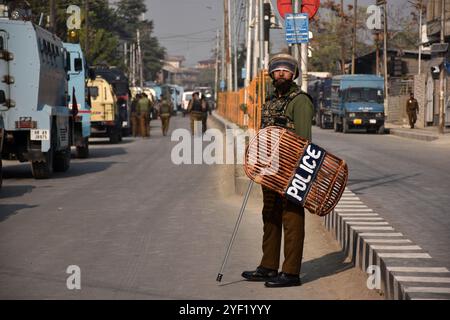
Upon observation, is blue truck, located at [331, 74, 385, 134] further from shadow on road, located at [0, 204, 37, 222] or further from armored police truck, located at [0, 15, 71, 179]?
shadow on road, located at [0, 204, 37, 222]

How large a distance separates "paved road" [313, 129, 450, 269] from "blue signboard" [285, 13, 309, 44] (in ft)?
8.02

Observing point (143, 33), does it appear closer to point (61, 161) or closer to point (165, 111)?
point (165, 111)

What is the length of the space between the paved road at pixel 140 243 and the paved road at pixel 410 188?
90cm

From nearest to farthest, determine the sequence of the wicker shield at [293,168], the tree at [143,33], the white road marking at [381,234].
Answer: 1. the wicker shield at [293,168]
2. the white road marking at [381,234]
3. the tree at [143,33]

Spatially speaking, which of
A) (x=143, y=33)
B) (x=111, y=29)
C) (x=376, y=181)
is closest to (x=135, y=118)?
(x=376, y=181)

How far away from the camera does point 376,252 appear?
8742mm

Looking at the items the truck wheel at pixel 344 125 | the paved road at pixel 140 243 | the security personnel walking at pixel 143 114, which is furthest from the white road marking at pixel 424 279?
the truck wheel at pixel 344 125

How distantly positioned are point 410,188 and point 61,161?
8.22m

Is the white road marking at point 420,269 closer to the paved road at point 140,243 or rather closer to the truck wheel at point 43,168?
the paved road at point 140,243

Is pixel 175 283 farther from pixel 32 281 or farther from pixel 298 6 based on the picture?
pixel 298 6

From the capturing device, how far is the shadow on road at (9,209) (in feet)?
45.4
